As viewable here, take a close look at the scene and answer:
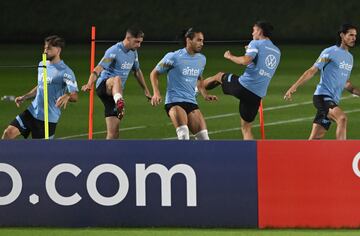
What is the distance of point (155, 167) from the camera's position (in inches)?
531

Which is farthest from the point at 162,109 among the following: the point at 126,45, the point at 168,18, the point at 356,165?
the point at 356,165

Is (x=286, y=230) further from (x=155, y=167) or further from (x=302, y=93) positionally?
(x=302, y=93)

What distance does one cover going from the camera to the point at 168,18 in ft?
123

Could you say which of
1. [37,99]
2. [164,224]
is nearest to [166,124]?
[37,99]

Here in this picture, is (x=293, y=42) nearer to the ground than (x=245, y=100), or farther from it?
farther from it

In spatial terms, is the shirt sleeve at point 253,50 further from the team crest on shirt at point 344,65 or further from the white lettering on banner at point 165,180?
the white lettering on banner at point 165,180

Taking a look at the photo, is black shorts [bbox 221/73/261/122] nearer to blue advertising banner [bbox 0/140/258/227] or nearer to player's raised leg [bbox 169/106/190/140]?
player's raised leg [bbox 169/106/190/140]

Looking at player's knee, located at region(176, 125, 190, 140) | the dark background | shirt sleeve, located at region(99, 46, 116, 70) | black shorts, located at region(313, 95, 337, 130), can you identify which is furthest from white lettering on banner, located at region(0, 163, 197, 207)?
the dark background

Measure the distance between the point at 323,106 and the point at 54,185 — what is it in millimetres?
5995

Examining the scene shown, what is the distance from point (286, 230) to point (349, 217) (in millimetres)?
739

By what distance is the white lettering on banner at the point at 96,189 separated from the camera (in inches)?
532

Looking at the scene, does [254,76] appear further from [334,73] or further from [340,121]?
[340,121]

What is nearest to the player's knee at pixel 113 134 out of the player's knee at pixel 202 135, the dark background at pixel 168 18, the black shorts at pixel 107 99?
the black shorts at pixel 107 99

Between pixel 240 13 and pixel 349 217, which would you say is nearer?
pixel 349 217
